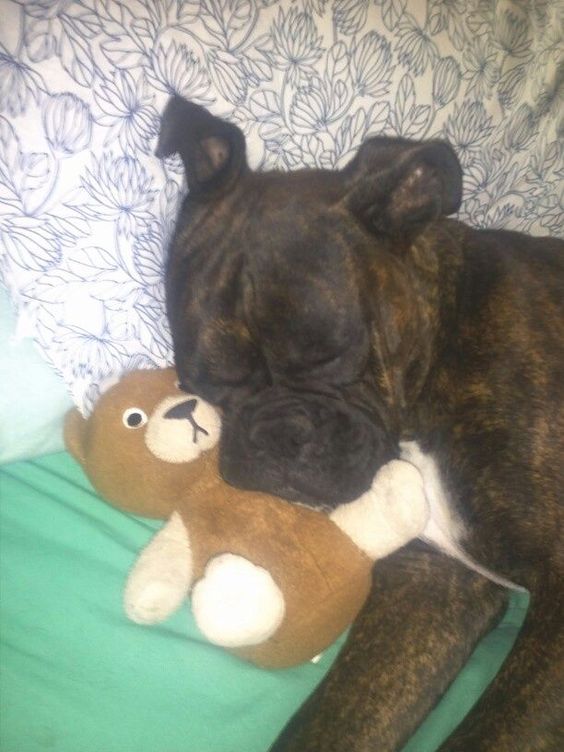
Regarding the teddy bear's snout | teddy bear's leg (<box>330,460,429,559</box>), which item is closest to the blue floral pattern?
the teddy bear's snout

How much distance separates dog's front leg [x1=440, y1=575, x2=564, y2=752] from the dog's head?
1.81 ft

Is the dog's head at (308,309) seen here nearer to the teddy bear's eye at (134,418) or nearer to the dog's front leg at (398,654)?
the teddy bear's eye at (134,418)

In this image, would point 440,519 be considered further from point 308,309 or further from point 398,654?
point 308,309

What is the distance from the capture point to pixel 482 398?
6.20 ft

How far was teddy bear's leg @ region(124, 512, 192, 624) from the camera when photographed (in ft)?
5.66

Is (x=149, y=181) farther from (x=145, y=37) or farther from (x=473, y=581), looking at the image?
(x=473, y=581)

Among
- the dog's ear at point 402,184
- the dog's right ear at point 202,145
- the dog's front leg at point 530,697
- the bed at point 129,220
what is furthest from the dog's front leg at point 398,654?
→ the dog's right ear at point 202,145

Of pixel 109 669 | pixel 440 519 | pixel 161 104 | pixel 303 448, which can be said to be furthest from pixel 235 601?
pixel 161 104

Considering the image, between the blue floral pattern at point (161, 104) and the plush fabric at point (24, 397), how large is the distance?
0.10 m

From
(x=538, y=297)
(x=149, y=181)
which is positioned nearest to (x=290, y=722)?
(x=538, y=297)

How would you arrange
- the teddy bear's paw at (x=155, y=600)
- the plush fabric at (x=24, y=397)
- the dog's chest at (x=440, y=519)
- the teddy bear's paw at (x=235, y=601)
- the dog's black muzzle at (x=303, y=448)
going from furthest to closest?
the plush fabric at (x=24, y=397) → the dog's chest at (x=440, y=519) → the dog's black muzzle at (x=303, y=448) → the teddy bear's paw at (x=155, y=600) → the teddy bear's paw at (x=235, y=601)

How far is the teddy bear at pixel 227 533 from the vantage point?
5.47 ft

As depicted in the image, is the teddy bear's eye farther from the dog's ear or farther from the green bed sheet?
the dog's ear

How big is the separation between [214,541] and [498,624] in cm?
108
